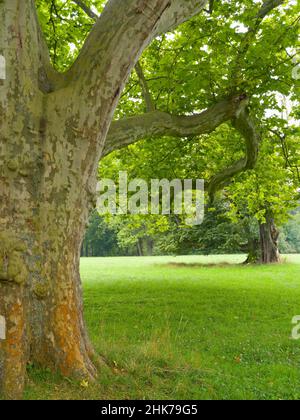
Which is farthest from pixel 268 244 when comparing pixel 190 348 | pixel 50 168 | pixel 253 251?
pixel 50 168

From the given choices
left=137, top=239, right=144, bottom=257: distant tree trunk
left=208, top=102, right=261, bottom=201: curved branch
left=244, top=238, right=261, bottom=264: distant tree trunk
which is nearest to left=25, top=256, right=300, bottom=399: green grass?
left=208, top=102, right=261, bottom=201: curved branch

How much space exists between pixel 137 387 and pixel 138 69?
618 centimetres

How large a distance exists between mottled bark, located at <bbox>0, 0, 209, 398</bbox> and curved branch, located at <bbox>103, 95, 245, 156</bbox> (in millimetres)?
2102

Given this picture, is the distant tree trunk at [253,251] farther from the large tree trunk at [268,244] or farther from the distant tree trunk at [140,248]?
the distant tree trunk at [140,248]

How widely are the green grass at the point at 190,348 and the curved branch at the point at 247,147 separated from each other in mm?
3418

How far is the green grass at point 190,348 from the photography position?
14.4 feet

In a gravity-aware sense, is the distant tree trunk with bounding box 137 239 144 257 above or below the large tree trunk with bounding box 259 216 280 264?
below

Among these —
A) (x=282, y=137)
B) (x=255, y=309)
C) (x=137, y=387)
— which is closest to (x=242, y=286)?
(x=255, y=309)

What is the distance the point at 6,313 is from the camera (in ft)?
12.8

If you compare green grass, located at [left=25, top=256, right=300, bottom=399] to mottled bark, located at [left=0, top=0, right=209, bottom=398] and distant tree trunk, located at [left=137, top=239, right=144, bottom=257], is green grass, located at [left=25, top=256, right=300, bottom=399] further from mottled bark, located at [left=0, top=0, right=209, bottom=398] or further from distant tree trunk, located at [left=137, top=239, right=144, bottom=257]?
distant tree trunk, located at [left=137, top=239, right=144, bottom=257]

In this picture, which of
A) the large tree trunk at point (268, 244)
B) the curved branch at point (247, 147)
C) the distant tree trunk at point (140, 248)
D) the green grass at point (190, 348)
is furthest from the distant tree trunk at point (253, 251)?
the distant tree trunk at point (140, 248)

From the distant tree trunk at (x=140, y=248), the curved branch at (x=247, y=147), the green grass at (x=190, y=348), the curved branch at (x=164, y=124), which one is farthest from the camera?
the distant tree trunk at (x=140, y=248)

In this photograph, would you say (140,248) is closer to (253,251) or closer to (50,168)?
(253,251)

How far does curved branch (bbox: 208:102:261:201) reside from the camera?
9.37 meters
